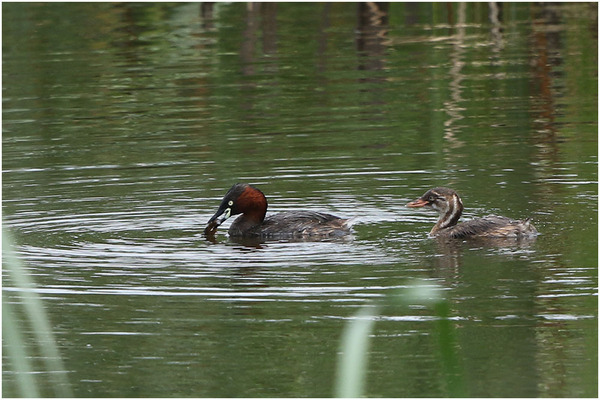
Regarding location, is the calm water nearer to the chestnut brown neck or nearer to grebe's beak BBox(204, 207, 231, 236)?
grebe's beak BBox(204, 207, 231, 236)

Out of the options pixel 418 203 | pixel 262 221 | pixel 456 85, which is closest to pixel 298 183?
pixel 262 221

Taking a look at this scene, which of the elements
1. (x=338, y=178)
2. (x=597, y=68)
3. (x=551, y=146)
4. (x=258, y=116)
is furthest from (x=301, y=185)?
(x=597, y=68)

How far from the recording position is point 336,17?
23875 millimetres

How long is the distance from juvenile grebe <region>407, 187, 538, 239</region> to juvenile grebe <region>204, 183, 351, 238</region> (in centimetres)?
74

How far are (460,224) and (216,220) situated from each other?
2.01 m

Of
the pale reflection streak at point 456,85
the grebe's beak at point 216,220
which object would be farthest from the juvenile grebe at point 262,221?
the pale reflection streak at point 456,85

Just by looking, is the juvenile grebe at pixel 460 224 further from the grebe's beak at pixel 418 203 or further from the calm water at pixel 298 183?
the calm water at pixel 298 183

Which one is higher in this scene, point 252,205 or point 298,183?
point 252,205

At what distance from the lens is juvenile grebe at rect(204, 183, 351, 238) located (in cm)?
1023

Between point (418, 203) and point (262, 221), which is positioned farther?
point (262, 221)

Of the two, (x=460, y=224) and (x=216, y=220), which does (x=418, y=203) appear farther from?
(x=216, y=220)

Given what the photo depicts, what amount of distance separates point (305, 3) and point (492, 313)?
1903 cm

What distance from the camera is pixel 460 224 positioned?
10.1 meters

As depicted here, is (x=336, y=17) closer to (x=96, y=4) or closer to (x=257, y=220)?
(x=96, y=4)
